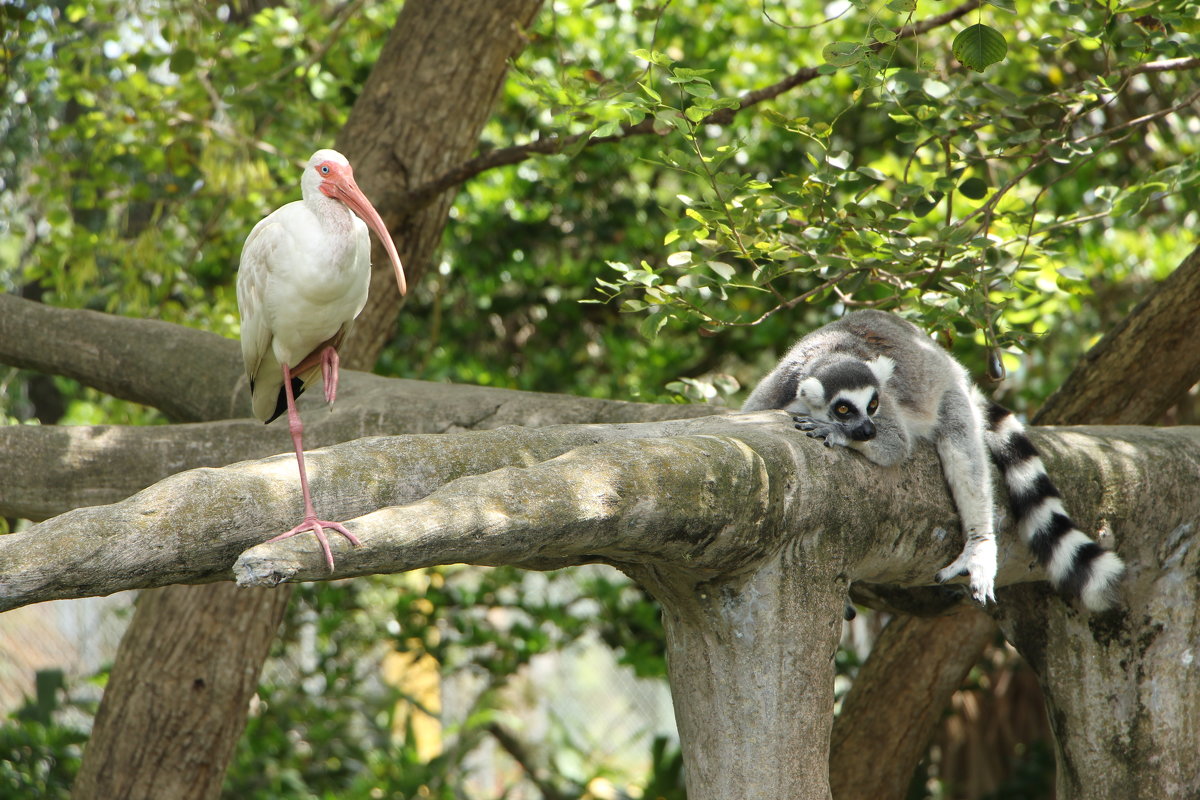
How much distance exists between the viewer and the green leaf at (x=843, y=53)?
3047mm

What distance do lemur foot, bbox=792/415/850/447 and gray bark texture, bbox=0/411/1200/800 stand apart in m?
0.04

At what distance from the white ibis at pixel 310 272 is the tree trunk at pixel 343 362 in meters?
1.55

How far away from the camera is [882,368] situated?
3.29 m

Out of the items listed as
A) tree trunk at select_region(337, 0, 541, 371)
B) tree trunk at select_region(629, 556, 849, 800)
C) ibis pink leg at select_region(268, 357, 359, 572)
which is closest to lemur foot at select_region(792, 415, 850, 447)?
tree trunk at select_region(629, 556, 849, 800)

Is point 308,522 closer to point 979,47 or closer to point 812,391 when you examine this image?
point 812,391

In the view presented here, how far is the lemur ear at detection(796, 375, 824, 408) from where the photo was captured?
3.13 m

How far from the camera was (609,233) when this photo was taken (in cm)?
657

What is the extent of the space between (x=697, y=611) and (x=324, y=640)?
14.2ft

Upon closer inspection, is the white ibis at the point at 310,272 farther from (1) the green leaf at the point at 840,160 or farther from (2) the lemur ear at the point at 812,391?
(1) the green leaf at the point at 840,160

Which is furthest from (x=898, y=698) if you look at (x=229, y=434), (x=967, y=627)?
(x=229, y=434)

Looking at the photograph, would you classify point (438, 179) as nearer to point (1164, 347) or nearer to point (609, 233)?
point (609, 233)

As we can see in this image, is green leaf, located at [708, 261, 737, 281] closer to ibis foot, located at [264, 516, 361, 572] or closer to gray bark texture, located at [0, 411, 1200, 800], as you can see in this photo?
gray bark texture, located at [0, 411, 1200, 800]

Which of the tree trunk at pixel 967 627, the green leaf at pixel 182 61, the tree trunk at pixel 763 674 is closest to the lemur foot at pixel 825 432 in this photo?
the tree trunk at pixel 763 674

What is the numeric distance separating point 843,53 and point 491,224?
361 cm
